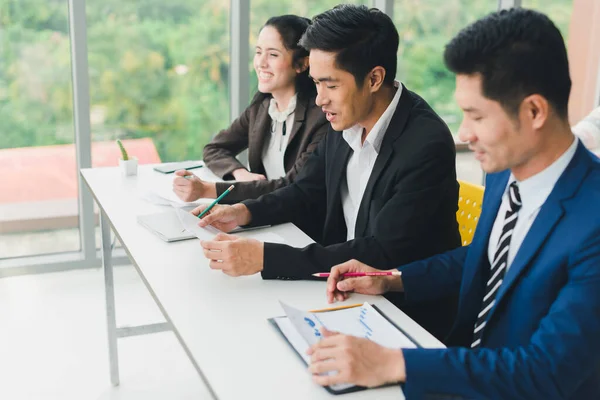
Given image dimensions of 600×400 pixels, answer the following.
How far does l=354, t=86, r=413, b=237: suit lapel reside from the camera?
195 centimetres

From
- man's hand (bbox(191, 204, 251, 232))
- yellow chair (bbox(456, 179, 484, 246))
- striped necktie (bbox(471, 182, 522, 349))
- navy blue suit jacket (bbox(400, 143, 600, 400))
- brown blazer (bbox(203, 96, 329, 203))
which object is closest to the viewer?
navy blue suit jacket (bbox(400, 143, 600, 400))

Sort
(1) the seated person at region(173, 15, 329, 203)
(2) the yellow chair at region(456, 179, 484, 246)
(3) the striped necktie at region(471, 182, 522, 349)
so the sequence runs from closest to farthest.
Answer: (3) the striped necktie at region(471, 182, 522, 349) → (2) the yellow chair at region(456, 179, 484, 246) → (1) the seated person at region(173, 15, 329, 203)

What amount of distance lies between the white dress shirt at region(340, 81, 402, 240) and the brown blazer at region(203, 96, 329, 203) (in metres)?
0.47

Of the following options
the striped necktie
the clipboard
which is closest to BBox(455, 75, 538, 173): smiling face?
the striped necktie

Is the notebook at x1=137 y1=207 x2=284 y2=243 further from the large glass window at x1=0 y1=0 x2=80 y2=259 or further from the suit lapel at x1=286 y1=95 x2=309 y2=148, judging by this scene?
the large glass window at x1=0 y1=0 x2=80 y2=259

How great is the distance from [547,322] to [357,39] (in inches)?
41.1

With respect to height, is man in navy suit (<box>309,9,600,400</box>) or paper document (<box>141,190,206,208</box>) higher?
man in navy suit (<box>309,9,600,400</box>)

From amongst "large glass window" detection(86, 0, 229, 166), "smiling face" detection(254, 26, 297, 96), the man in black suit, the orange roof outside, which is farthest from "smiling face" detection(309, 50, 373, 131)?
the orange roof outside

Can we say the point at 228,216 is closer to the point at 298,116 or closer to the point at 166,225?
the point at 166,225

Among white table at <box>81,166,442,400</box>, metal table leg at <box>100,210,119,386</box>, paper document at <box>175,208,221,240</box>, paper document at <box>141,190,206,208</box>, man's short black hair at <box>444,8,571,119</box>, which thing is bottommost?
metal table leg at <box>100,210,119,386</box>

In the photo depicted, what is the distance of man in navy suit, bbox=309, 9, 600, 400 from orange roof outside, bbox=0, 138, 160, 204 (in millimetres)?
2695

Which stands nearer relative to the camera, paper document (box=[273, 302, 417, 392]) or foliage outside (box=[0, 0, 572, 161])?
paper document (box=[273, 302, 417, 392])

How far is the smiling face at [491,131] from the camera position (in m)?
1.26

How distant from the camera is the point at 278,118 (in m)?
2.93
